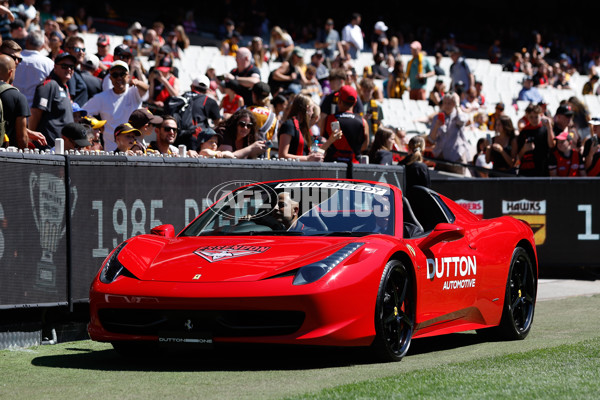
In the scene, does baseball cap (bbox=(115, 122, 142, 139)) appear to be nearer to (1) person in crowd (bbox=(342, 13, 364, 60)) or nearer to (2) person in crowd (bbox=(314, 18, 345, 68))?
(2) person in crowd (bbox=(314, 18, 345, 68))

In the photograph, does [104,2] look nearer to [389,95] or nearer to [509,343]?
[389,95]

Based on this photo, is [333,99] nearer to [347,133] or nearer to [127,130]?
[347,133]

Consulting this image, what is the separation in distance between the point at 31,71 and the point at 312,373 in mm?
6820

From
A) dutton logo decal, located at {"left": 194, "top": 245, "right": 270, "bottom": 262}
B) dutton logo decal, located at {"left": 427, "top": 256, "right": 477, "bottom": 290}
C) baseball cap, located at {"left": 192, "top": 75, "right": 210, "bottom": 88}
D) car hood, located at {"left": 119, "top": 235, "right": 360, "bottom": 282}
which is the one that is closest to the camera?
car hood, located at {"left": 119, "top": 235, "right": 360, "bottom": 282}

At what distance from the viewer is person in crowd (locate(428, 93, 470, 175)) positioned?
16547mm

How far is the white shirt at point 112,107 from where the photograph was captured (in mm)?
11945

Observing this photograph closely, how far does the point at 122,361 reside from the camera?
6918 millimetres

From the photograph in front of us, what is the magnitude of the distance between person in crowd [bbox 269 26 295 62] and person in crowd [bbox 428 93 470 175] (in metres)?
5.74

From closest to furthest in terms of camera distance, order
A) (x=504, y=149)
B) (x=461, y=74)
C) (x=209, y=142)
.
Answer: (x=209, y=142)
(x=504, y=149)
(x=461, y=74)

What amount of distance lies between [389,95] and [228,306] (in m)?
18.5

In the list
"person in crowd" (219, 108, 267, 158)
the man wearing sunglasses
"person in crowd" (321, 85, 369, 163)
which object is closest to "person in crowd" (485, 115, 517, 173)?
"person in crowd" (321, 85, 369, 163)

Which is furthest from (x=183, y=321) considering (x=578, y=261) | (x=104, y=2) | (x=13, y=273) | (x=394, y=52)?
(x=104, y=2)

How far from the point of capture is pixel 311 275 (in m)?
6.36

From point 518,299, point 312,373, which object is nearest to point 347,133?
point 518,299
